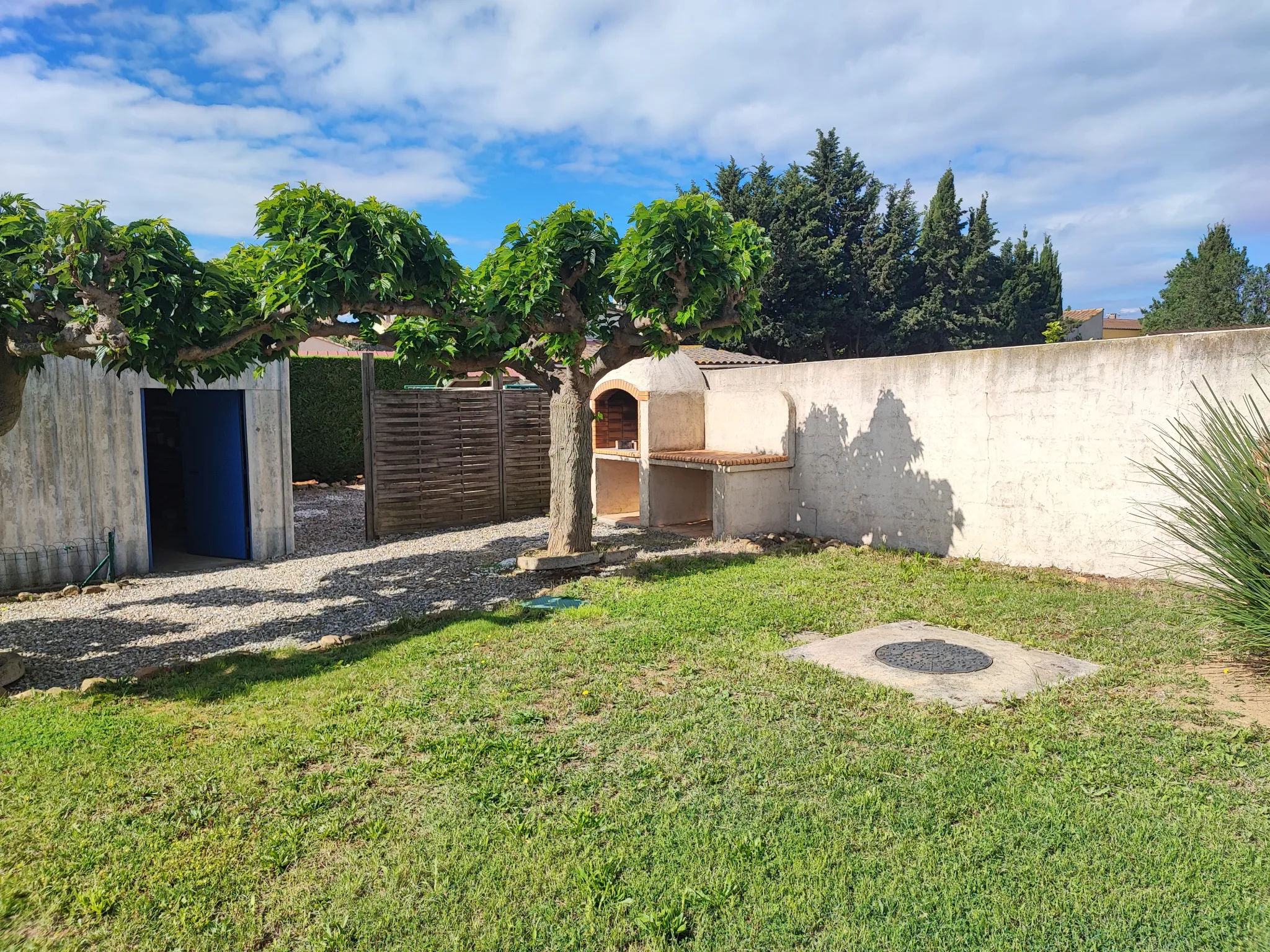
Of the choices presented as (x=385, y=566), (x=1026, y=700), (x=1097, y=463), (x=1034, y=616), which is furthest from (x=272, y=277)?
(x=1097, y=463)

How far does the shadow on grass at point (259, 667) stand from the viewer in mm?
5898

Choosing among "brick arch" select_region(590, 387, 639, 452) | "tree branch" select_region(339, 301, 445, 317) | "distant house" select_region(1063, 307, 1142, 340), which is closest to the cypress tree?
"distant house" select_region(1063, 307, 1142, 340)

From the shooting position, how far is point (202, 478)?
11.9 metres

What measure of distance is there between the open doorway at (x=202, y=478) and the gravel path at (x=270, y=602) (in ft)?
2.63

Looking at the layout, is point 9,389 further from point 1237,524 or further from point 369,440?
point 1237,524

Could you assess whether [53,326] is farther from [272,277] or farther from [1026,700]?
[1026,700]

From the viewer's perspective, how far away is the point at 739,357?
66.9ft

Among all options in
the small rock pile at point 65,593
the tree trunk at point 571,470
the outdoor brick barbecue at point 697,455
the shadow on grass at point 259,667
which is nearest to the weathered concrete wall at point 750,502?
the outdoor brick barbecue at point 697,455

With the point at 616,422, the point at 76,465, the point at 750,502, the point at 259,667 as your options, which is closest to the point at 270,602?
the point at 259,667

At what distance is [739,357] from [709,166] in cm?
1681

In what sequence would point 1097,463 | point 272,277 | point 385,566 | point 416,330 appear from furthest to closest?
point 385,566 → point 416,330 → point 1097,463 → point 272,277

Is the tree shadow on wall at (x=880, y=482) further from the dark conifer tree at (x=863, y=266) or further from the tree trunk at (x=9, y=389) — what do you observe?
the dark conifer tree at (x=863, y=266)

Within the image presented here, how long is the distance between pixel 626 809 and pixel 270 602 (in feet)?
20.4

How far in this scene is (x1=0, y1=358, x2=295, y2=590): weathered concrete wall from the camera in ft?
29.7
